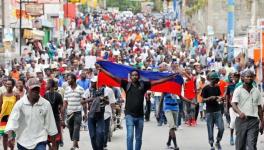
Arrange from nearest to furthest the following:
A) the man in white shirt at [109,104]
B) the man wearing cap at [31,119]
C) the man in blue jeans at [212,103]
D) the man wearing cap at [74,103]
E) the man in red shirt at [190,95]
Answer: the man wearing cap at [31,119]
the man in white shirt at [109,104]
the man wearing cap at [74,103]
the man in blue jeans at [212,103]
the man in red shirt at [190,95]

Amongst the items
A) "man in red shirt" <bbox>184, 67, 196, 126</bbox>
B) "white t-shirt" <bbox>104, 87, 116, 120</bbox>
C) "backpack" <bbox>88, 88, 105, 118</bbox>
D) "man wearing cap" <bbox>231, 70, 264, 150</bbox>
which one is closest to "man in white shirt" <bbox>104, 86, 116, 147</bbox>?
"white t-shirt" <bbox>104, 87, 116, 120</bbox>

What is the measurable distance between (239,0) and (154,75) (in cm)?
3960

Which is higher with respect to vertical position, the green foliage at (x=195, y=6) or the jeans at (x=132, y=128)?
the green foliage at (x=195, y=6)

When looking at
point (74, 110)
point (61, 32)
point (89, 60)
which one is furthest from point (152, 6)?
point (74, 110)

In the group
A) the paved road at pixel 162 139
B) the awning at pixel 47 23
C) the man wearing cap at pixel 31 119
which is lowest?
the paved road at pixel 162 139

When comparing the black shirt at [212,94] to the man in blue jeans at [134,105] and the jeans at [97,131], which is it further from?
the jeans at [97,131]

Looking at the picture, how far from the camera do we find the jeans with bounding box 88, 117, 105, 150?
54.0 feet

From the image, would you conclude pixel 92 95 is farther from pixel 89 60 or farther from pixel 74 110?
pixel 89 60

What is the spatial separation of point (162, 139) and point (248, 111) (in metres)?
6.39

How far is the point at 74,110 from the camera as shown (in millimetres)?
17547

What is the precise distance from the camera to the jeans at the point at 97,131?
16.5 metres

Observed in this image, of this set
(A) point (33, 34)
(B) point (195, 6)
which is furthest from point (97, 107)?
(B) point (195, 6)

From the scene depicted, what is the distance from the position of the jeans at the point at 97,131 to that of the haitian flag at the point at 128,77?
74 cm

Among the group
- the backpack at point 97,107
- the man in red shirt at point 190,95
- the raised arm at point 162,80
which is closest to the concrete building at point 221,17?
the man in red shirt at point 190,95
